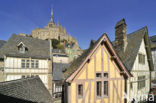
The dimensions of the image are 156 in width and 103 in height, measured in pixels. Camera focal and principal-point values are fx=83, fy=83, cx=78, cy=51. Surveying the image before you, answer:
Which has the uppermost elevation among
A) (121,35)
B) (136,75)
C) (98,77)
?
(121,35)

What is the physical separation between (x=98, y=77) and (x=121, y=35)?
6.25 metres

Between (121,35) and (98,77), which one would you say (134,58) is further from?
(98,77)

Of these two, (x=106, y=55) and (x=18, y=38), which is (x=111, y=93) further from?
(x=18, y=38)

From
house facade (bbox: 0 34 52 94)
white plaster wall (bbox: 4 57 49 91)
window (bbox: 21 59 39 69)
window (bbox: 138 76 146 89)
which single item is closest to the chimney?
window (bbox: 138 76 146 89)

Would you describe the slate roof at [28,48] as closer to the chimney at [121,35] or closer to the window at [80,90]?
the window at [80,90]

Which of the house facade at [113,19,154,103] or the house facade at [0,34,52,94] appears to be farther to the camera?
the house facade at [0,34,52,94]

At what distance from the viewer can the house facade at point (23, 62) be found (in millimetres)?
15219

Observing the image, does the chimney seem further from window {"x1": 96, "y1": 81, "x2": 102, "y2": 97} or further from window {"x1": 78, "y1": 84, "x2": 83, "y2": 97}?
window {"x1": 78, "y1": 84, "x2": 83, "y2": 97}

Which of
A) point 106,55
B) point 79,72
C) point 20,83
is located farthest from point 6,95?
point 106,55

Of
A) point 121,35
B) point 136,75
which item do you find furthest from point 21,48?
point 136,75

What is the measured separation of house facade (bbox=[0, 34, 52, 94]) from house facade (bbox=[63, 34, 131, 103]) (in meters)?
11.3

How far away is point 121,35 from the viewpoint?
10344mm

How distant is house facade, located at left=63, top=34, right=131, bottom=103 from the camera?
22.0 ft

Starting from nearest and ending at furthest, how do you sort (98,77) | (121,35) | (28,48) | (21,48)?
(98,77) < (121,35) < (21,48) < (28,48)
